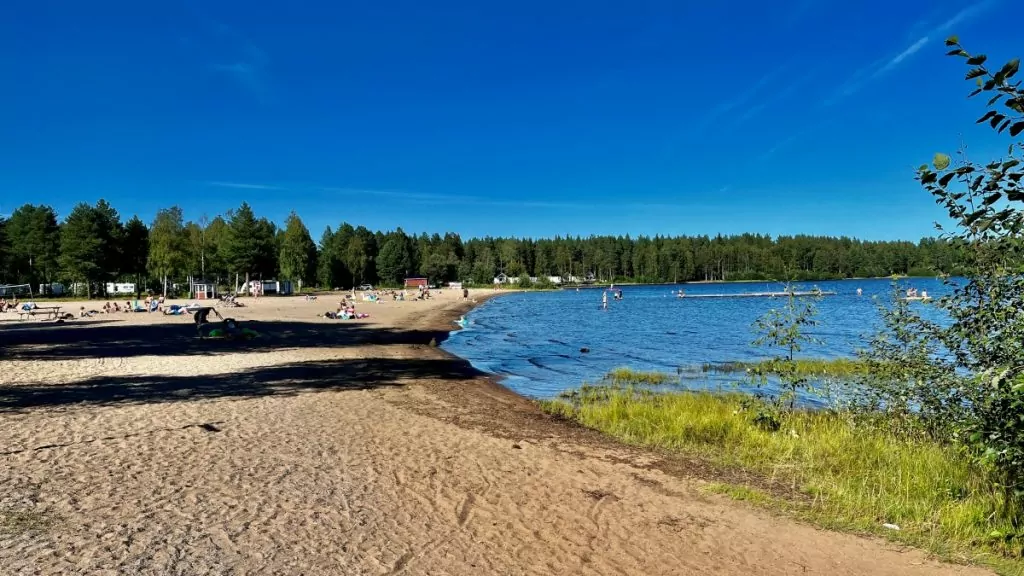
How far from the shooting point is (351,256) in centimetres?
12812

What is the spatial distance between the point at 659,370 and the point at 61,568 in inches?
729

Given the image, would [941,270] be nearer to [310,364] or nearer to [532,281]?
[310,364]

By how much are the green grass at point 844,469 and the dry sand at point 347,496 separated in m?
0.55

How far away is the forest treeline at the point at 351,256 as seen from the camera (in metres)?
73.9

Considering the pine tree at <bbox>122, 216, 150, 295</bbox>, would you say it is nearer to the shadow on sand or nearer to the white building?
the white building

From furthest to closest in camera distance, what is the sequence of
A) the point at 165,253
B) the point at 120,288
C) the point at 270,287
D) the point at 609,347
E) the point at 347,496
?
the point at 120,288 → the point at 270,287 → the point at 165,253 → the point at 609,347 → the point at 347,496

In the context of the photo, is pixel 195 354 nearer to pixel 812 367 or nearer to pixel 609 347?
→ pixel 609 347

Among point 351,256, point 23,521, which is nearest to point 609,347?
point 23,521

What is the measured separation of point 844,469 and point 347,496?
7038 millimetres

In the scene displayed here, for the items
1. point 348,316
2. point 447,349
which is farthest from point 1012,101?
point 348,316

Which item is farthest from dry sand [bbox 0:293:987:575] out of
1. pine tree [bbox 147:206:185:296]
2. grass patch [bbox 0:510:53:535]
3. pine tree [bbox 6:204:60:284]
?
pine tree [bbox 6:204:60:284]

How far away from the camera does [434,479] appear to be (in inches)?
303

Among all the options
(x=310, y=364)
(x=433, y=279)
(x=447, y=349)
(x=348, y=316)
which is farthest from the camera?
(x=433, y=279)

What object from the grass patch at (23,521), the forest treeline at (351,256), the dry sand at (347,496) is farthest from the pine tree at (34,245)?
the grass patch at (23,521)
